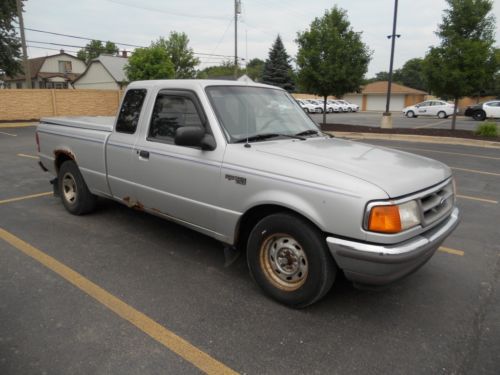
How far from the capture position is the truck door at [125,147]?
4.51 m

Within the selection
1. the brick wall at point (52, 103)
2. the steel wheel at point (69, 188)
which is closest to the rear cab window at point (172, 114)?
the steel wheel at point (69, 188)

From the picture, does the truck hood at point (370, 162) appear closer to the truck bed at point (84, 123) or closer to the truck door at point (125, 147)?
the truck door at point (125, 147)

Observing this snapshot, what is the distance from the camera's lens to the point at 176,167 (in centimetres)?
394

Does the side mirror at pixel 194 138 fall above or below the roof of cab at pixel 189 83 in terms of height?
below

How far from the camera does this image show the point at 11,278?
380 cm

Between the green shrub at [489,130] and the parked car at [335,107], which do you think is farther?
the parked car at [335,107]

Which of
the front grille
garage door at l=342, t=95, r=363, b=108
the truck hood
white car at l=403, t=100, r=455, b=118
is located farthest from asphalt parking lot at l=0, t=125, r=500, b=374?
garage door at l=342, t=95, r=363, b=108

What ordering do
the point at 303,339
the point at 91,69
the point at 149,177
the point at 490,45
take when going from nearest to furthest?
1. the point at 303,339
2. the point at 149,177
3. the point at 490,45
4. the point at 91,69

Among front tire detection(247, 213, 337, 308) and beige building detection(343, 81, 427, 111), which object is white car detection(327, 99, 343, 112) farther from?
front tire detection(247, 213, 337, 308)

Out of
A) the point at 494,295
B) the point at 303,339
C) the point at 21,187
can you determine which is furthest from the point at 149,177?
the point at 21,187

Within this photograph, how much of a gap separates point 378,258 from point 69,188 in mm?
4717

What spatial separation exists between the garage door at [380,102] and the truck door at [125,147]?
186 feet

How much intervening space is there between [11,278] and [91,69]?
5498 cm

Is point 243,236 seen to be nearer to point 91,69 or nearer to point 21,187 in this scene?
point 21,187
